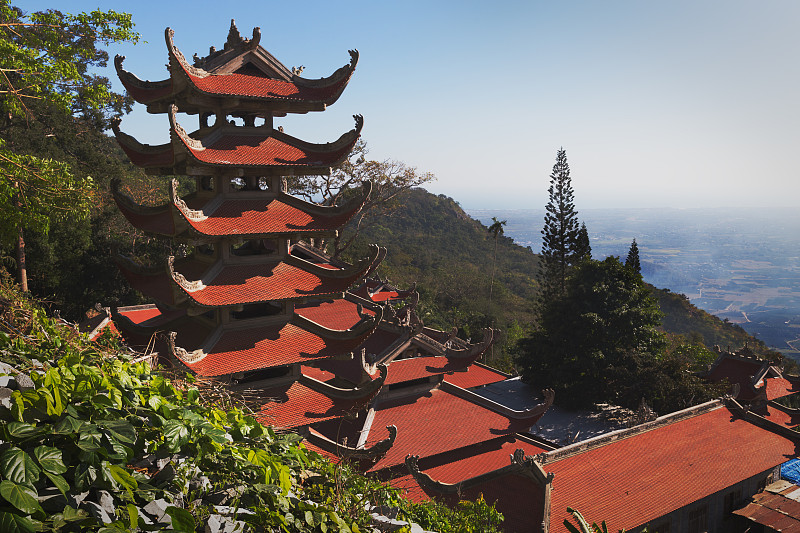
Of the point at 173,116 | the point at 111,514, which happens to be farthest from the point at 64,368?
the point at 173,116

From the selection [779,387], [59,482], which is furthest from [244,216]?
[779,387]

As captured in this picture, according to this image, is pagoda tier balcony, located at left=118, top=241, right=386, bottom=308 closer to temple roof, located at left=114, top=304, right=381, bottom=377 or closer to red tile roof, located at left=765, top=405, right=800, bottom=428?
temple roof, located at left=114, top=304, right=381, bottom=377

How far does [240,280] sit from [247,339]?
4.01 ft

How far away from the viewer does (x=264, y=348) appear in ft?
36.6

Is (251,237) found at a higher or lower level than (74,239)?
higher

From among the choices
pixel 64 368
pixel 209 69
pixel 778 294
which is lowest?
pixel 778 294

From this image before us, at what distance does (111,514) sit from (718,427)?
1675cm

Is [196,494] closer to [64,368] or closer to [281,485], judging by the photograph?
[281,485]

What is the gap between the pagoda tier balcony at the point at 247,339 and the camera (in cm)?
1064

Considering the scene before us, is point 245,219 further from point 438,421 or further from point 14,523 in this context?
point 14,523

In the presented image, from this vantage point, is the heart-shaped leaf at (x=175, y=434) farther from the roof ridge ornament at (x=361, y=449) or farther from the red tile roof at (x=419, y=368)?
the red tile roof at (x=419, y=368)

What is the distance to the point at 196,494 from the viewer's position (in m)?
4.12

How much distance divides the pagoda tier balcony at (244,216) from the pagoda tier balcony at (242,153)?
617 mm

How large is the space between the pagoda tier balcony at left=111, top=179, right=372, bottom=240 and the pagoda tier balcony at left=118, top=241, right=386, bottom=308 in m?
0.83
